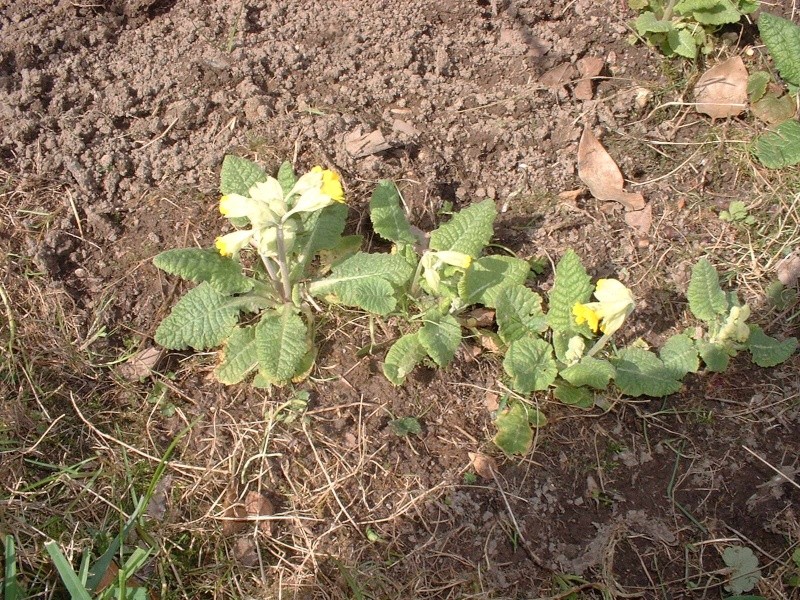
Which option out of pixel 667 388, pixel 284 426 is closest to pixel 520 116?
pixel 667 388

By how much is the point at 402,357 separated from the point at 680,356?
3.24 ft

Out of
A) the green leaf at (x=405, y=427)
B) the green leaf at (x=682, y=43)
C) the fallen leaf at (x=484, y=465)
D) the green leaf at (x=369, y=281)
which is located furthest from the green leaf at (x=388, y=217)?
the green leaf at (x=682, y=43)

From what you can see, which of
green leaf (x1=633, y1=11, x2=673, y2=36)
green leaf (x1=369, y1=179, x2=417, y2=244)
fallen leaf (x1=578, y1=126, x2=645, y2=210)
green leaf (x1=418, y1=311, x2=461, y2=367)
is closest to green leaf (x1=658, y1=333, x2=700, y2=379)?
fallen leaf (x1=578, y1=126, x2=645, y2=210)

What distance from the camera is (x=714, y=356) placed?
8.77 ft

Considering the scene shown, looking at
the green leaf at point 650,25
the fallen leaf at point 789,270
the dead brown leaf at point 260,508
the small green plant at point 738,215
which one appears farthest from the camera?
the green leaf at point 650,25

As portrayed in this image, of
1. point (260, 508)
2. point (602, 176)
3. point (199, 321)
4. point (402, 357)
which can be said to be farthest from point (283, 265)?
point (602, 176)

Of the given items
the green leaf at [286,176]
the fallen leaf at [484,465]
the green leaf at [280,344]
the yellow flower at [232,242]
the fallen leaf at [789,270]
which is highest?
the yellow flower at [232,242]

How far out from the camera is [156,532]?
7.73 ft

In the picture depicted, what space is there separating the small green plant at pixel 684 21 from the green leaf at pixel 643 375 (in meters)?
1.47

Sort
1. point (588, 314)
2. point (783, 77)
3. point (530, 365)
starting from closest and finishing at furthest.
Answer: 1. point (588, 314)
2. point (530, 365)
3. point (783, 77)

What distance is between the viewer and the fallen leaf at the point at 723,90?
328 centimetres

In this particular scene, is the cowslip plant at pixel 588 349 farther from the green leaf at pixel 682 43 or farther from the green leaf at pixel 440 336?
the green leaf at pixel 682 43

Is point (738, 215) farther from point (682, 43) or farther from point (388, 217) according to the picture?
point (388, 217)

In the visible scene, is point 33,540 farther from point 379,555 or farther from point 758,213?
point 758,213
